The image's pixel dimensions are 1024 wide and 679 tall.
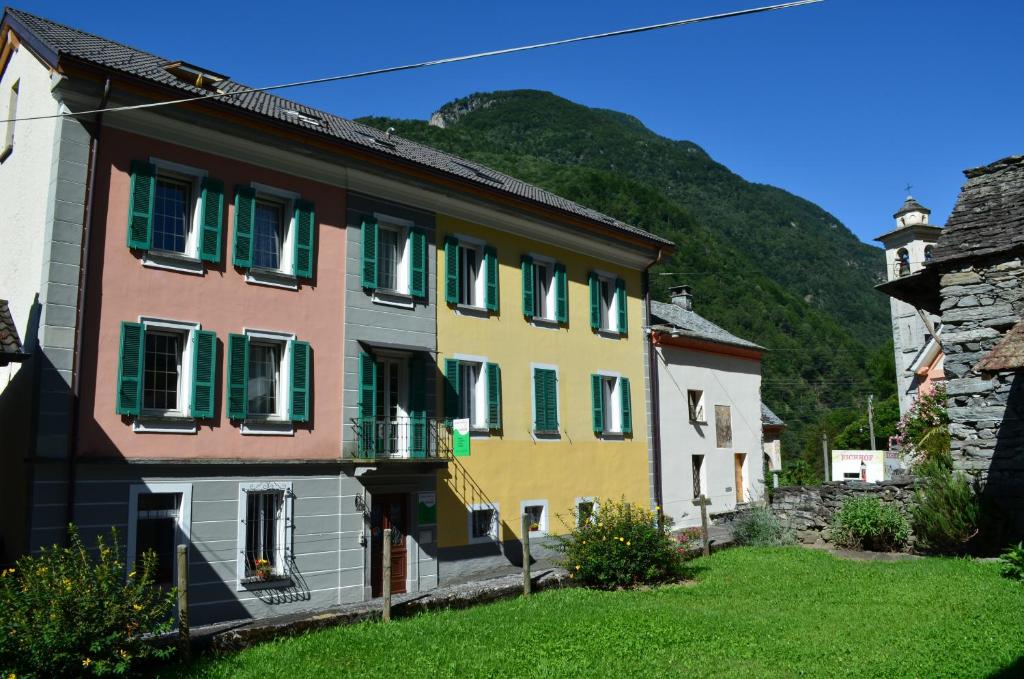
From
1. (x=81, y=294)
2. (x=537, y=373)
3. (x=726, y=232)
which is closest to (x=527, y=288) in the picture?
(x=537, y=373)

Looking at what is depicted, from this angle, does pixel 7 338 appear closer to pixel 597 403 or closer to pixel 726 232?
pixel 597 403

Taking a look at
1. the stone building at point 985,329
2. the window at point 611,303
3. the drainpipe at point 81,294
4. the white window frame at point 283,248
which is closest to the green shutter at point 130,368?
the drainpipe at point 81,294

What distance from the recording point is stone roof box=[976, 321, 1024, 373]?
10.7 m

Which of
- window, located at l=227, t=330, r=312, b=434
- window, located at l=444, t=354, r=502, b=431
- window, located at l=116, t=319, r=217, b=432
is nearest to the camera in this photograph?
window, located at l=116, t=319, r=217, b=432

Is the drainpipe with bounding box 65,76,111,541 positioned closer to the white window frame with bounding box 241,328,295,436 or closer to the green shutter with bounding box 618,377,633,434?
the white window frame with bounding box 241,328,295,436

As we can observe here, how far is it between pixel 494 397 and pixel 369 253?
4409 mm

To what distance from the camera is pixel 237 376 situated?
14.1 meters

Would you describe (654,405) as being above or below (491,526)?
above

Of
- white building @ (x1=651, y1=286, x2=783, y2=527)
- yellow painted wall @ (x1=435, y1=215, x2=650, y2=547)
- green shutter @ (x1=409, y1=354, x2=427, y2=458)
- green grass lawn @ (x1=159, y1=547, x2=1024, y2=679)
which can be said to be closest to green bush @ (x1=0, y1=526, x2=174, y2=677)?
green grass lawn @ (x1=159, y1=547, x2=1024, y2=679)

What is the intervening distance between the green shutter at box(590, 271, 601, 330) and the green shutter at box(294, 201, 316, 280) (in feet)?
27.5

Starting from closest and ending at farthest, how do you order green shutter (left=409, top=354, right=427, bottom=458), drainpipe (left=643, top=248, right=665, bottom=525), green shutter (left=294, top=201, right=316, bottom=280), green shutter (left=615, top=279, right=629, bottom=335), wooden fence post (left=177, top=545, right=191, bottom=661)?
wooden fence post (left=177, top=545, right=191, bottom=661)
green shutter (left=294, top=201, right=316, bottom=280)
green shutter (left=409, top=354, right=427, bottom=458)
green shutter (left=615, top=279, right=629, bottom=335)
drainpipe (left=643, top=248, right=665, bottom=525)

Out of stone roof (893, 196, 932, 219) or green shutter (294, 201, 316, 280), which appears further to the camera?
stone roof (893, 196, 932, 219)

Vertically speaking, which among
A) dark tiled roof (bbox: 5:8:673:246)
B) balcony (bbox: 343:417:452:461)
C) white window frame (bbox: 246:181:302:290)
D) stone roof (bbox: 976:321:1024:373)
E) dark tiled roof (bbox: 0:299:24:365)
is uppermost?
dark tiled roof (bbox: 5:8:673:246)

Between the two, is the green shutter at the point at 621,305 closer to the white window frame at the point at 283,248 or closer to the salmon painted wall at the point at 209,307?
the salmon painted wall at the point at 209,307
